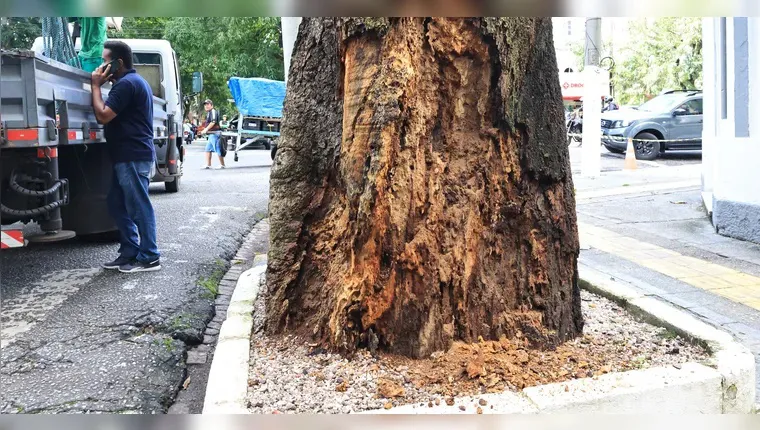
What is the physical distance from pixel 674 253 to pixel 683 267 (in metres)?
0.68

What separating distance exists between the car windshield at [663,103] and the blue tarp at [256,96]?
39.4 ft

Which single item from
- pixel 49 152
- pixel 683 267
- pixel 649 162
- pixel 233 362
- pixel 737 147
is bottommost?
pixel 683 267

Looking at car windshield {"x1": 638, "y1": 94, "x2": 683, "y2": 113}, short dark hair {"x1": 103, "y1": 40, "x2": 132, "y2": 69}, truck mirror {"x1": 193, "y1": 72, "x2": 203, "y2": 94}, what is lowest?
short dark hair {"x1": 103, "y1": 40, "x2": 132, "y2": 69}

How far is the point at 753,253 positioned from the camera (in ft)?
23.2

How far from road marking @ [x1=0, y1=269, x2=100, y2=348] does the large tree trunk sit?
202 centimetres

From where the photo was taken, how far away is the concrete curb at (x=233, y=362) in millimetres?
2738

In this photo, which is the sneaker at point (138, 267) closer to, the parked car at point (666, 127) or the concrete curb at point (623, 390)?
the concrete curb at point (623, 390)

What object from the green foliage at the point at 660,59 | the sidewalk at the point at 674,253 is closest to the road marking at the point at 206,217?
the sidewalk at the point at 674,253

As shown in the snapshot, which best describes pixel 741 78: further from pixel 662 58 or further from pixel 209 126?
pixel 662 58

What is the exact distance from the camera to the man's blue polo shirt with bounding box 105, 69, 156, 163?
5.57 m

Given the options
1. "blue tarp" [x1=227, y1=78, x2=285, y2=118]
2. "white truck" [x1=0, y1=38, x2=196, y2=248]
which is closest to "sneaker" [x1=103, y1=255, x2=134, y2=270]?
"white truck" [x1=0, y1=38, x2=196, y2=248]

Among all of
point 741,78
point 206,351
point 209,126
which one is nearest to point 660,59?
point 209,126

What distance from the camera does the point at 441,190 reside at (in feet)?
10.3

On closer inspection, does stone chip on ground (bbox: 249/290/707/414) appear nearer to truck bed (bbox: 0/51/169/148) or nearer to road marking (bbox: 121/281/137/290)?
road marking (bbox: 121/281/137/290)
